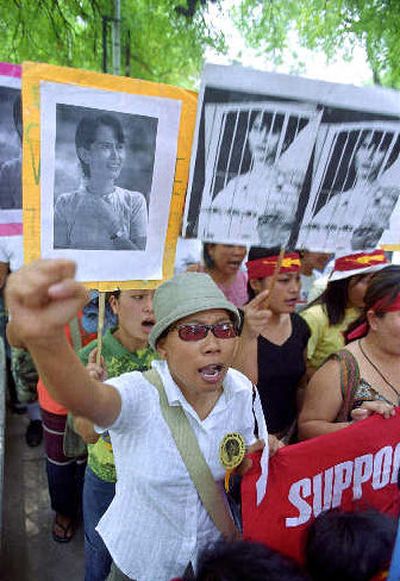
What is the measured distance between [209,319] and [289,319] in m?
1.34

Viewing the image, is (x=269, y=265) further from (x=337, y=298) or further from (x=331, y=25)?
(x=331, y=25)

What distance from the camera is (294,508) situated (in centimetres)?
171

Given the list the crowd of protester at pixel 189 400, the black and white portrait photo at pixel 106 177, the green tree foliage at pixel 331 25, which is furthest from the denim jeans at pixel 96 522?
the green tree foliage at pixel 331 25

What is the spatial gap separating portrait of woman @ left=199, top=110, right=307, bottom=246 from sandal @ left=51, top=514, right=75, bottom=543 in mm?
2308

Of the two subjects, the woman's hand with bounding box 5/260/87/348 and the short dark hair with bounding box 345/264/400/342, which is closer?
the woman's hand with bounding box 5/260/87/348

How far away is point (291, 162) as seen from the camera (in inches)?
67.8

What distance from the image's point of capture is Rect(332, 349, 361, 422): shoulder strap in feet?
6.66

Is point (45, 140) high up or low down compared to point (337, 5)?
down

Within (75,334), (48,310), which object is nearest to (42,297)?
(48,310)

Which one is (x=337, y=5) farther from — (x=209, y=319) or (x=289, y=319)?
(x=209, y=319)

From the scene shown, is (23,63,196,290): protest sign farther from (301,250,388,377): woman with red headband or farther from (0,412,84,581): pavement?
(0,412,84,581): pavement

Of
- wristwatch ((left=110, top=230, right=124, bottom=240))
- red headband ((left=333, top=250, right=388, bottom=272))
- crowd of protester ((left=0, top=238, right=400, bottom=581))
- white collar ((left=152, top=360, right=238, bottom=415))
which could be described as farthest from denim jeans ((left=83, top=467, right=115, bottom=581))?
red headband ((left=333, top=250, right=388, bottom=272))

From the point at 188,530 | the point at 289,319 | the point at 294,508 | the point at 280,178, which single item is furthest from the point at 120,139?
the point at 289,319

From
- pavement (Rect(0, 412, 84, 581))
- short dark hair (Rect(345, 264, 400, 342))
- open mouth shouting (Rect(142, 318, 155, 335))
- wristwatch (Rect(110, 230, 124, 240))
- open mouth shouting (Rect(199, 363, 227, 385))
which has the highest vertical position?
wristwatch (Rect(110, 230, 124, 240))
